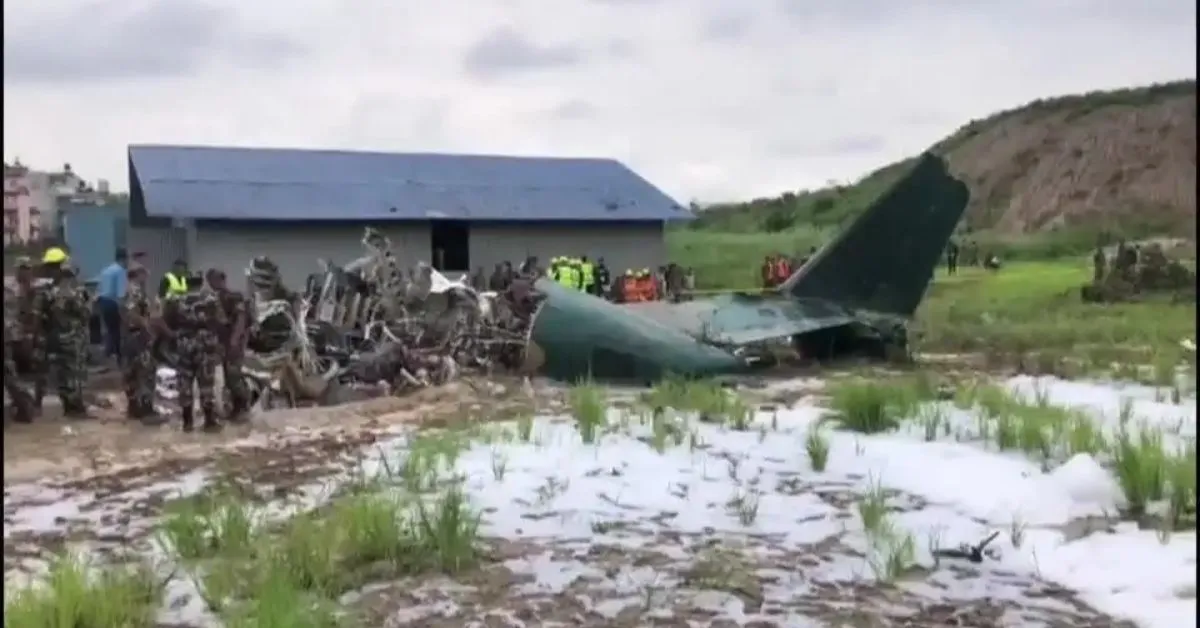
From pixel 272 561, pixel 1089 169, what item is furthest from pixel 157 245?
pixel 1089 169

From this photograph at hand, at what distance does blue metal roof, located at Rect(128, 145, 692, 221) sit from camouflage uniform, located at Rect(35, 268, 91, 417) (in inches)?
498

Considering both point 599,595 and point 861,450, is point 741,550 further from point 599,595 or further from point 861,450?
point 861,450

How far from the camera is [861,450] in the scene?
8.22m

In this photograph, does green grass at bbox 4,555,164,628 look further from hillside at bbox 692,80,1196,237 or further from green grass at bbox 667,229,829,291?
hillside at bbox 692,80,1196,237

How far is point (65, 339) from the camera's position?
438 inches

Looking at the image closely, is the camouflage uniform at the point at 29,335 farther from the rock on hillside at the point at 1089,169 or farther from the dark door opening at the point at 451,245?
the rock on hillside at the point at 1089,169

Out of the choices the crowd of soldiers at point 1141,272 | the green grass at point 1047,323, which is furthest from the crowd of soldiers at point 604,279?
the crowd of soldiers at point 1141,272

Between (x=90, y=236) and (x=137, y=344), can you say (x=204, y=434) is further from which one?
(x=90, y=236)

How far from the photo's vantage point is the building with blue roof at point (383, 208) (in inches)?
958

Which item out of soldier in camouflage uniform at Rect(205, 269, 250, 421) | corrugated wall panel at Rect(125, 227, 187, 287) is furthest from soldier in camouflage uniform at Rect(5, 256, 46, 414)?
corrugated wall panel at Rect(125, 227, 187, 287)

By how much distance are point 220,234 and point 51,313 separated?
1340 cm

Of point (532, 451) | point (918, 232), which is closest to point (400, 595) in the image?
point (532, 451)

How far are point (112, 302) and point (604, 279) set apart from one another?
12.3m

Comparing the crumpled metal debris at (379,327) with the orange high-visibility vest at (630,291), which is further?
the orange high-visibility vest at (630,291)
